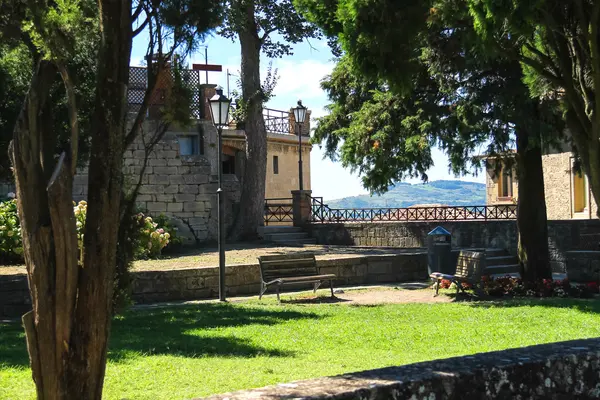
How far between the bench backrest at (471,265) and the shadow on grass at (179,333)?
171 inches

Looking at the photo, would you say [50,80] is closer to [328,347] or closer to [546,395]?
[546,395]

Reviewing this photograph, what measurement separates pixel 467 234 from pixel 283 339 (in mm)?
13422

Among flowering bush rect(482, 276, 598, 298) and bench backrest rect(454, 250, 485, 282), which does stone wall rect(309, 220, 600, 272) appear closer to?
flowering bush rect(482, 276, 598, 298)

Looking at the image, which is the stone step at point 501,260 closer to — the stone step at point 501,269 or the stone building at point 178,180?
the stone step at point 501,269

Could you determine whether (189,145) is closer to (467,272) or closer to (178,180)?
(178,180)

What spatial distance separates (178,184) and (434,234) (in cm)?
981

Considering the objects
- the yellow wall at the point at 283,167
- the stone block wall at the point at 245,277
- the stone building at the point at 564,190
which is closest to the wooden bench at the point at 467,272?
the stone block wall at the point at 245,277

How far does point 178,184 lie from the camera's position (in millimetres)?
25234

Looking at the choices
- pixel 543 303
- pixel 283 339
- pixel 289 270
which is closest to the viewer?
pixel 283 339

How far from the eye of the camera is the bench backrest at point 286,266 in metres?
15.8

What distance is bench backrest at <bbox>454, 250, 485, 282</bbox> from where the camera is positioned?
51.6ft

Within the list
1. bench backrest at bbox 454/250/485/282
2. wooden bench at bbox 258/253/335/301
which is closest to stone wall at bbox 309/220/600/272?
bench backrest at bbox 454/250/485/282

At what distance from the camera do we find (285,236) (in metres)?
25.9

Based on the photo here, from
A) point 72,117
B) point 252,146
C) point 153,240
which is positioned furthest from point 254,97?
point 72,117
